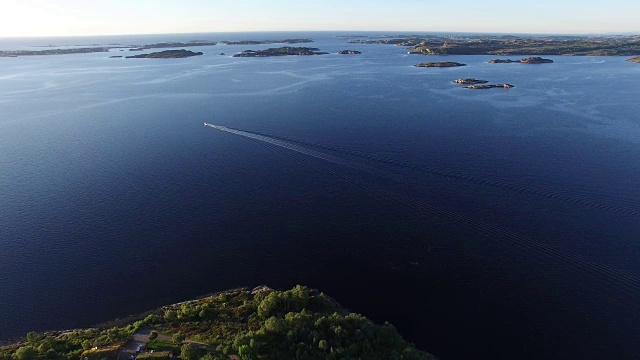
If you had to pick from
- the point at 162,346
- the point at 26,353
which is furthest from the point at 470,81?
the point at 26,353

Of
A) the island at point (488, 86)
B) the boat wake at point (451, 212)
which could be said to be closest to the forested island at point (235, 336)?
the boat wake at point (451, 212)

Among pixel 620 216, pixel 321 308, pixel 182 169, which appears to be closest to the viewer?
pixel 321 308

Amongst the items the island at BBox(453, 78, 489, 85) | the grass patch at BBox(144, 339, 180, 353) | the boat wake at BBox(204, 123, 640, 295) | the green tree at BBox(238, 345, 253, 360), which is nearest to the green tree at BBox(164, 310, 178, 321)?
the grass patch at BBox(144, 339, 180, 353)

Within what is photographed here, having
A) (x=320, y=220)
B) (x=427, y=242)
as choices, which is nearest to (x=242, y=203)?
(x=320, y=220)

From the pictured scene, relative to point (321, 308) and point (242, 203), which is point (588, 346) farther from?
point (242, 203)

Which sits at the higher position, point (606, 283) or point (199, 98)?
point (199, 98)

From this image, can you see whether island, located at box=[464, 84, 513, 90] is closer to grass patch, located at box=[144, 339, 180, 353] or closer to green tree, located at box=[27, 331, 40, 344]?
grass patch, located at box=[144, 339, 180, 353]

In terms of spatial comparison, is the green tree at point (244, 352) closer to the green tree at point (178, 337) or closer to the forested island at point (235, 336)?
the forested island at point (235, 336)
